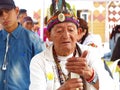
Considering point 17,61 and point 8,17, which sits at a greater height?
point 8,17

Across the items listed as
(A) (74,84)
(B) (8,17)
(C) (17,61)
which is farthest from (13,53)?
(A) (74,84)

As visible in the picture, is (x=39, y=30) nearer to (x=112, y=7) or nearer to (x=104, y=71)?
(x=112, y=7)

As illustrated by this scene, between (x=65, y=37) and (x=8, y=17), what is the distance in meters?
0.90

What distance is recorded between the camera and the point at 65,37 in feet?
5.33

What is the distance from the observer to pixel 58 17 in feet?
5.49

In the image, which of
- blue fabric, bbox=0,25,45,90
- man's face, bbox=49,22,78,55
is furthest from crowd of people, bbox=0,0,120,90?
blue fabric, bbox=0,25,45,90

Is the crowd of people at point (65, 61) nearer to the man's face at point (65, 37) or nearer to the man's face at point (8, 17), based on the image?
the man's face at point (65, 37)

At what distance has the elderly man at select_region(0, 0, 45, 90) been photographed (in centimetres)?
242

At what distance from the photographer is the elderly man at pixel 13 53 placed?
2422mm

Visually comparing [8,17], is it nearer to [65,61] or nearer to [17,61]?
[17,61]

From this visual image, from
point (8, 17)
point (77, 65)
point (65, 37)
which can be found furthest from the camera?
point (8, 17)

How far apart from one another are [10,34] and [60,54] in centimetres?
87

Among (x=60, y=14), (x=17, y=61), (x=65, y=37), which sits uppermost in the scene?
(x=60, y=14)

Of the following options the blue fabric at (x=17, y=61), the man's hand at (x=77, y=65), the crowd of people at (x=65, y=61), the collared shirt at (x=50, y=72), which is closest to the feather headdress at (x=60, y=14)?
the crowd of people at (x=65, y=61)
